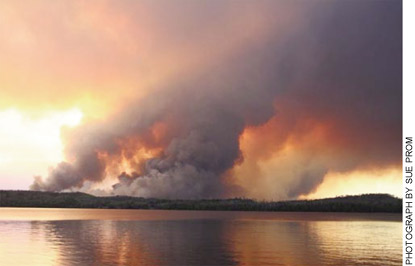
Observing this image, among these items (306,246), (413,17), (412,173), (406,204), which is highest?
(413,17)

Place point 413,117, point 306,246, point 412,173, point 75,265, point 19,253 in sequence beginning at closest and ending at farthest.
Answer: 1. point 412,173
2. point 413,117
3. point 75,265
4. point 19,253
5. point 306,246

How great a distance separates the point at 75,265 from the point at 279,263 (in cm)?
1118

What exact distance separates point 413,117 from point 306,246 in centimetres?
1982

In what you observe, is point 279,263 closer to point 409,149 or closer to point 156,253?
point 156,253

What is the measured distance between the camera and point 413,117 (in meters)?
21.1

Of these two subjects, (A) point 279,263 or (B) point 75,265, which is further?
(A) point 279,263

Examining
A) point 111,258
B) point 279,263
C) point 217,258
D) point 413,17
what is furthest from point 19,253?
point 413,17

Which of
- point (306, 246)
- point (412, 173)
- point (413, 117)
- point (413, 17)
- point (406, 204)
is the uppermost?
point (413, 17)

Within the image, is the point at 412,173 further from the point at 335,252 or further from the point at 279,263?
the point at 335,252

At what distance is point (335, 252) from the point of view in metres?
34.0

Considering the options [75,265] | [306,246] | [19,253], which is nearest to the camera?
[75,265]

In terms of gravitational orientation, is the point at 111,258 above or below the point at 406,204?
below

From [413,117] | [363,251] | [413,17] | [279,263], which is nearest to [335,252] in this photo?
Result: [363,251]

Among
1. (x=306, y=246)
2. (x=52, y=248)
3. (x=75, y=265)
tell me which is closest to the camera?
(x=75, y=265)
